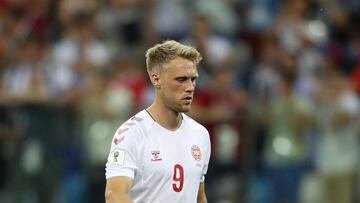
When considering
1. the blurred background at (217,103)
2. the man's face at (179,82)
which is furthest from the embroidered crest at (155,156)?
the blurred background at (217,103)

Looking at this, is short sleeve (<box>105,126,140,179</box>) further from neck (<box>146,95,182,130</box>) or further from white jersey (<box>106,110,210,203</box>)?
neck (<box>146,95,182,130</box>)

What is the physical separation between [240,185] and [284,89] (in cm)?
136

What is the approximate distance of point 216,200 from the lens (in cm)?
1159

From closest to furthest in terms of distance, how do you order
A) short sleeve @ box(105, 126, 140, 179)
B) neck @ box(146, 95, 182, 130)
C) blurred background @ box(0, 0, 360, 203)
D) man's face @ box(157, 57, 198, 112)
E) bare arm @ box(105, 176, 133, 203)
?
bare arm @ box(105, 176, 133, 203)
short sleeve @ box(105, 126, 140, 179)
man's face @ box(157, 57, 198, 112)
neck @ box(146, 95, 182, 130)
blurred background @ box(0, 0, 360, 203)

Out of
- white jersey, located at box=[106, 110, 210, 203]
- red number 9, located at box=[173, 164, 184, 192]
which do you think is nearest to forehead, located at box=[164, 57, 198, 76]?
white jersey, located at box=[106, 110, 210, 203]

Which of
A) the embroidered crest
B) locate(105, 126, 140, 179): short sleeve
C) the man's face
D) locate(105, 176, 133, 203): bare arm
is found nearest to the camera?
locate(105, 176, 133, 203): bare arm

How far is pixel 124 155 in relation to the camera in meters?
6.33

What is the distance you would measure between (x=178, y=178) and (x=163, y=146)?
252 millimetres

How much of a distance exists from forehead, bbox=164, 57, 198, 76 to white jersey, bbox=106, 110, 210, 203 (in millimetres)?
383

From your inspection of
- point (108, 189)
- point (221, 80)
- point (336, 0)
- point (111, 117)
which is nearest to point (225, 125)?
point (221, 80)

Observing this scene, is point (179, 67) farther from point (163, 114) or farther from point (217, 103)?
point (217, 103)

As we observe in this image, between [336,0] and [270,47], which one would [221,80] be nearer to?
[270,47]

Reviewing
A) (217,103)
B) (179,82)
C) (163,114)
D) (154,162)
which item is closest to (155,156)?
(154,162)

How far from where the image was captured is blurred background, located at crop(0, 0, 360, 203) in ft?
37.3
